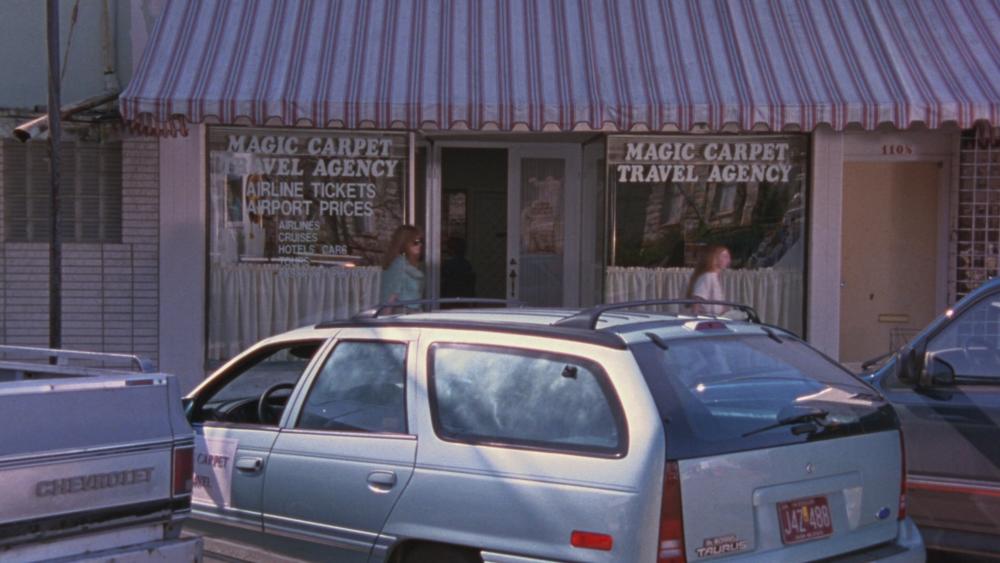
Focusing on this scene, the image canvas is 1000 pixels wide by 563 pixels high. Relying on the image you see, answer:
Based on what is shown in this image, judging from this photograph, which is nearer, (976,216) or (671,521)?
(671,521)

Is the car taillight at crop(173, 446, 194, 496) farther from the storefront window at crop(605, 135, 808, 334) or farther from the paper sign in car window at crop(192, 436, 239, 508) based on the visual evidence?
the storefront window at crop(605, 135, 808, 334)

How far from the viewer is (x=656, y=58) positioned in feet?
32.8

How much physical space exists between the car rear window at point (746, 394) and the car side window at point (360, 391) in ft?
3.83

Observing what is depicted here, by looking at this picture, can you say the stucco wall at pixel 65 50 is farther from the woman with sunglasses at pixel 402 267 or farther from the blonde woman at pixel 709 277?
the blonde woman at pixel 709 277

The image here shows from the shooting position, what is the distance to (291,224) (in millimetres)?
10891

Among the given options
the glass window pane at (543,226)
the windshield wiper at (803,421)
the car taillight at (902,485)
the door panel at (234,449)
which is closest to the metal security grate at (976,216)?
the glass window pane at (543,226)

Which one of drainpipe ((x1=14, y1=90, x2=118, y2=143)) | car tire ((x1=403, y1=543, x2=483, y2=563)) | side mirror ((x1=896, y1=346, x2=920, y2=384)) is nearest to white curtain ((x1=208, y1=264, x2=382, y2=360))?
drainpipe ((x1=14, y1=90, x2=118, y2=143))

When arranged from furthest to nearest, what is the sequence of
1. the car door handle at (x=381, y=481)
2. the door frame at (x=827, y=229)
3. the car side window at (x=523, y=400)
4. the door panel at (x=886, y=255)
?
1. the door panel at (x=886, y=255)
2. the door frame at (x=827, y=229)
3. the car door handle at (x=381, y=481)
4. the car side window at (x=523, y=400)

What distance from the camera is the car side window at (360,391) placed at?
4.96 m

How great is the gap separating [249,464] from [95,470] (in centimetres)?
95

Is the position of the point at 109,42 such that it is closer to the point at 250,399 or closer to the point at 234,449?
the point at 250,399

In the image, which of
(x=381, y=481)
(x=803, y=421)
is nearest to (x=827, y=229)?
(x=803, y=421)

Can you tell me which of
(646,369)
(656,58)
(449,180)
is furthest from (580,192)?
(646,369)

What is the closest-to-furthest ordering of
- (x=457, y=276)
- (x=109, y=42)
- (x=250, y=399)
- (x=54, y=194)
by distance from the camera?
(x=250, y=399) → (x=54, y=194) → (x=109, y=42) → (x=457, y=276)
